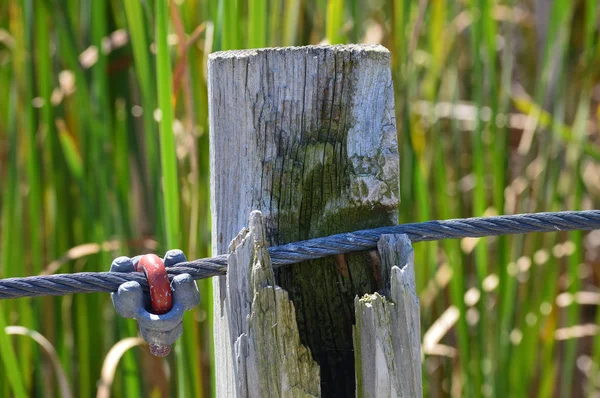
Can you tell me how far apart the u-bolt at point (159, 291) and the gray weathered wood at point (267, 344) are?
0.06 meters

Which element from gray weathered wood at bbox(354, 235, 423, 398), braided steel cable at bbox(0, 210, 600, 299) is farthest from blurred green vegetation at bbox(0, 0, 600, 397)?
gray weathered wood at bbox(354, 235, 423, 398)

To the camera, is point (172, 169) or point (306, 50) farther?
point (172, 169)

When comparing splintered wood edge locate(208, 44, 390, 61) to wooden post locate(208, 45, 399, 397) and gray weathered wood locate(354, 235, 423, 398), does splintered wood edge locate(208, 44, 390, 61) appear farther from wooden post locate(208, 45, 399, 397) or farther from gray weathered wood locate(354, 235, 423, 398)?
gray weathered wood locate(354, 235, 423, 398)

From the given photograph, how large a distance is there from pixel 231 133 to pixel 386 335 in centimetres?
19

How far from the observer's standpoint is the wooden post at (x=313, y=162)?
1.78ft

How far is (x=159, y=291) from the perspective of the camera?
524 millimetres

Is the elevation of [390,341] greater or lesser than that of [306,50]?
lesser

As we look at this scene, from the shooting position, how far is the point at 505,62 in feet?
3.94

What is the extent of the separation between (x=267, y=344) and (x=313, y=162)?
0.15 m

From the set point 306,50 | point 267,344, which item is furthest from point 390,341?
point 306,50

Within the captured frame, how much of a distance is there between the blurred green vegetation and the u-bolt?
19cm

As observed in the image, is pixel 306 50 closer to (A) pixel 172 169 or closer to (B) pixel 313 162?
(B) pixel 313 162

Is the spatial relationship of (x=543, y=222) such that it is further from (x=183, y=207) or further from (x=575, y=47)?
(x=575, y=47)

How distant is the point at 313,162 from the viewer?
0.55 metres
